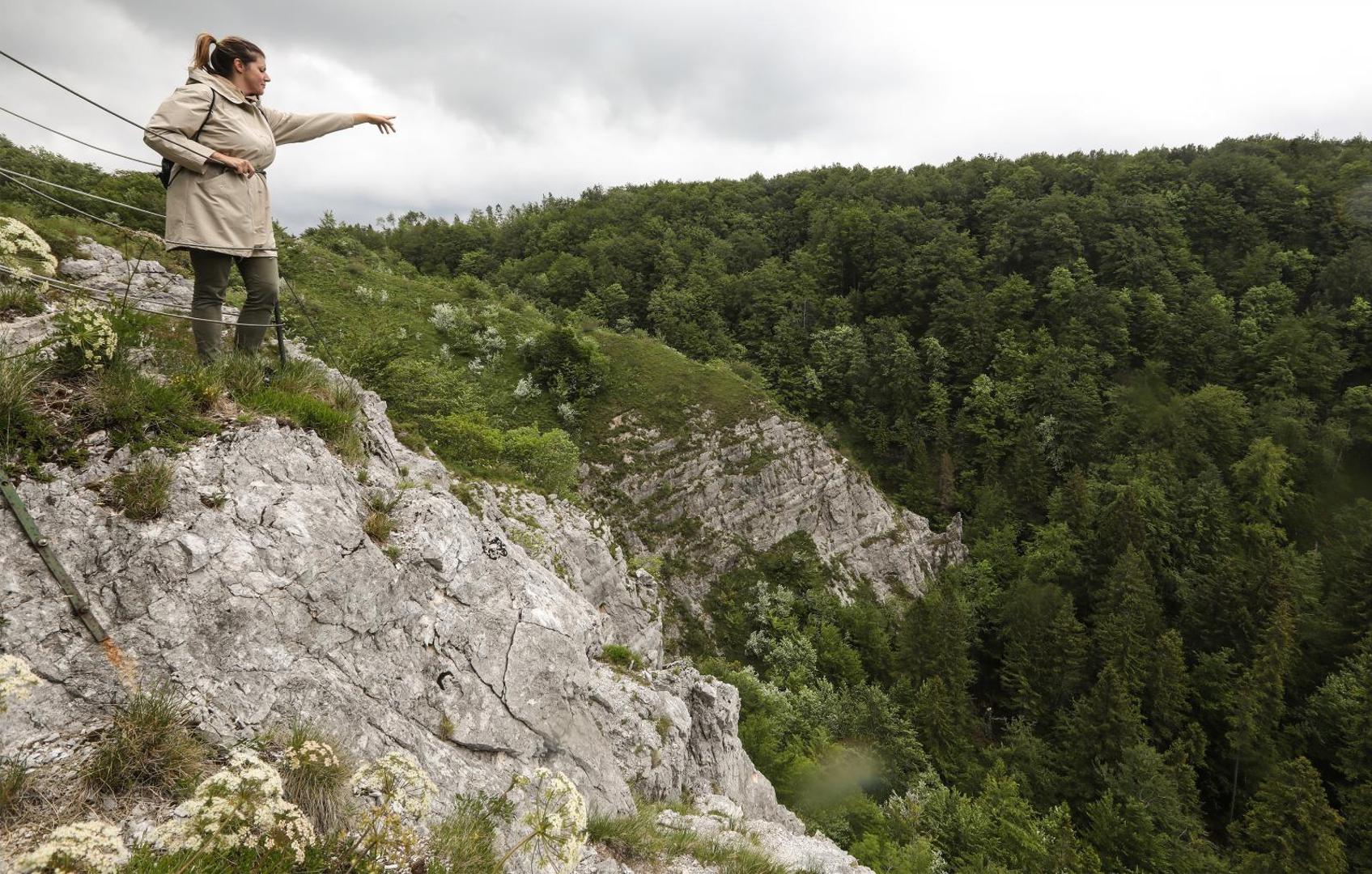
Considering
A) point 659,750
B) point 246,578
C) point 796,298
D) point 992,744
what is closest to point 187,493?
point 246,578

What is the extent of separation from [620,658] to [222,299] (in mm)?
7978

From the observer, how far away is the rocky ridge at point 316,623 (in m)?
3.30

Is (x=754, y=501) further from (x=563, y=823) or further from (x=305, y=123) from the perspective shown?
(x=563, y=823)

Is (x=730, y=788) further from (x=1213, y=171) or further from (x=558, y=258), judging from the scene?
(x=1213, y=171)

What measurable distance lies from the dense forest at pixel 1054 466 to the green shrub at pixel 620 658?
10114 millimetres

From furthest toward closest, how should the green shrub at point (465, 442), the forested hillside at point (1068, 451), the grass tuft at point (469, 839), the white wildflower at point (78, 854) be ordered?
the forested hillside at point (1068, 451), the green shrub at point (465, 442), the grass tuft at point (469, 839), the white wildflower at point (78, 854)

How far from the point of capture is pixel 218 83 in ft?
→ 14.4

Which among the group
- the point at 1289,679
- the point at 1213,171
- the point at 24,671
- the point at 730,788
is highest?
the point at 1213,171

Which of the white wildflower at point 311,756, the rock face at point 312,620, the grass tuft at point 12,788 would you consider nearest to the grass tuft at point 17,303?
the rock face at point 312,620

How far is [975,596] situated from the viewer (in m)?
38.4

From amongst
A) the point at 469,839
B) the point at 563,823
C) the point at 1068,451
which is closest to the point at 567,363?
the point at 469,839

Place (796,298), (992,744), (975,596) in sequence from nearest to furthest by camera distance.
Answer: (992,744)
(975,596)
(796,298)

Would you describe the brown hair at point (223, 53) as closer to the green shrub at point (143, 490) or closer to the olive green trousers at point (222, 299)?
the olive green trousers at point (222, 299)

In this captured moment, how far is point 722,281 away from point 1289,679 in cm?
5106
